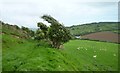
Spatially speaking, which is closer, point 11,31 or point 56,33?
point 56,33

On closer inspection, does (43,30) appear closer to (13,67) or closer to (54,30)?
(54,30)

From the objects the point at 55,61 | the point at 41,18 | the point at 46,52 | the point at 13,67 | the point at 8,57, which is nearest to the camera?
the point at 13,67

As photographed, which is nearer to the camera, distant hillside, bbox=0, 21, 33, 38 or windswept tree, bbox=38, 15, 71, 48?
windswept tree, bbox=38, 15, 71, 48

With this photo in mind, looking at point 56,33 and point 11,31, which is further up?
point 11,31

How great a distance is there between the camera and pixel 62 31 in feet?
162

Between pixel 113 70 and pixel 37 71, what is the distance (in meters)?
20.5

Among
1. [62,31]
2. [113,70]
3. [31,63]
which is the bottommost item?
[113,70]

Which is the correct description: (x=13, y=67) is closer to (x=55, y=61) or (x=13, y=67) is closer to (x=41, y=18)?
(x=55, y=61)

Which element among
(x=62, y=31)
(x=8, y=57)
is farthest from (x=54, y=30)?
(x=8, y=57)

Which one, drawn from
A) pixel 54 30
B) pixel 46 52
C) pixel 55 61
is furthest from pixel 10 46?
pixel 55 61

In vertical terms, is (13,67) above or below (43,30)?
below

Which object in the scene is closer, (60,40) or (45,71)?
(45,71)

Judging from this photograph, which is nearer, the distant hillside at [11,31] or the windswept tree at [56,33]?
the windswept tree at [56,33]

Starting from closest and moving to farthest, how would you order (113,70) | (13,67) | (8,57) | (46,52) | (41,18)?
(13,67) → (8,57) → (46,52) → (113,70) → (41,18)
